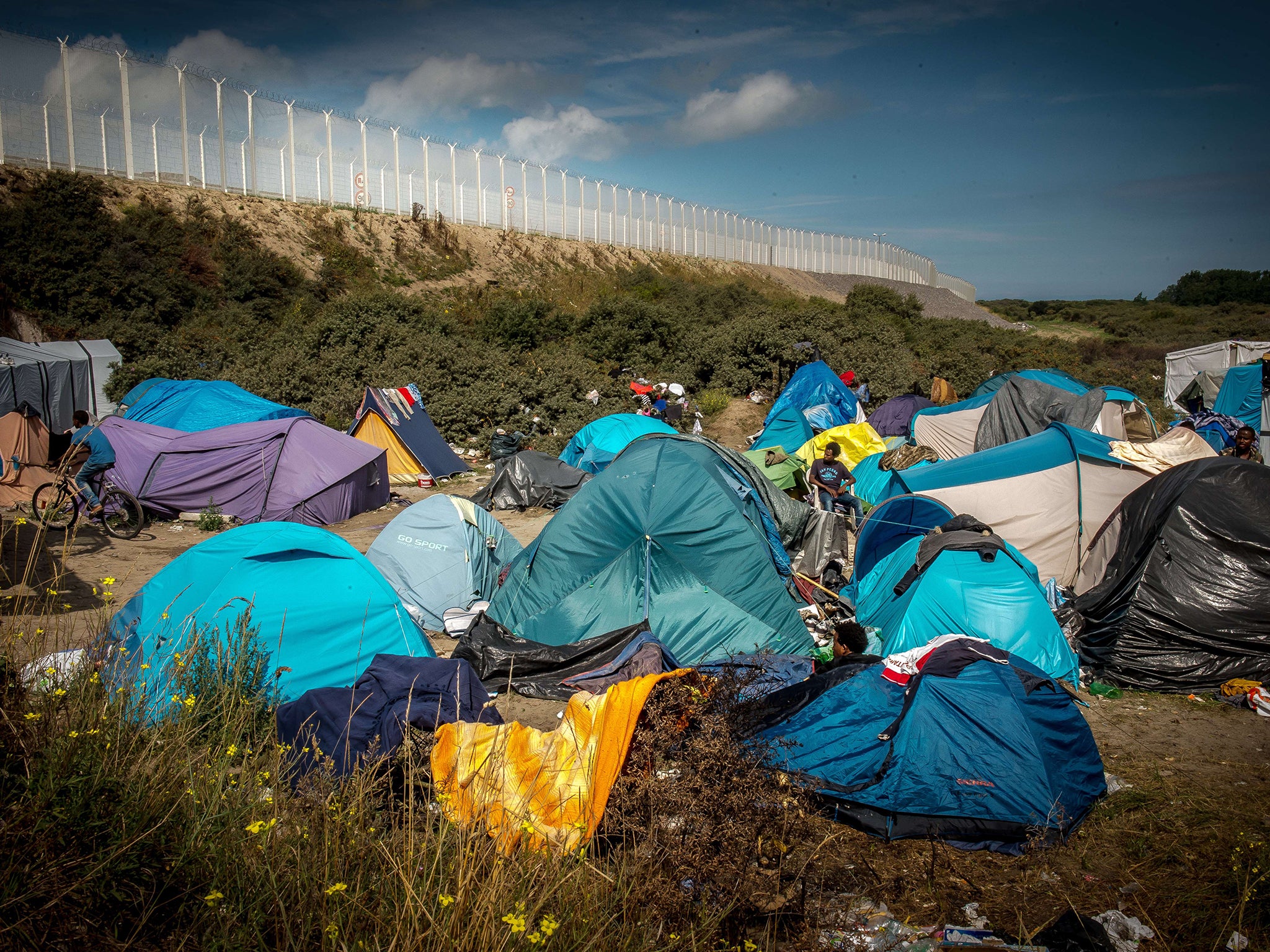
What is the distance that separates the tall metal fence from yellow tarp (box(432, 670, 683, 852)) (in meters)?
28.3

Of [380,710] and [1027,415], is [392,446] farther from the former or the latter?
[1027,415]

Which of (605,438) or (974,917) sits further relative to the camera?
(605,438)

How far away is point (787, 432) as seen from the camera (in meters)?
16.2

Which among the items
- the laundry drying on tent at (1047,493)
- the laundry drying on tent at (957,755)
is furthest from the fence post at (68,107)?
the laundry drying on tent at (957,755)

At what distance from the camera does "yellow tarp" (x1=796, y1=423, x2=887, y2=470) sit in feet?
46.0

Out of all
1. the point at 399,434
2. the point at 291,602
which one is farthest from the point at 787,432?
the point at 291,602

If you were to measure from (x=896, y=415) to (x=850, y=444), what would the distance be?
342 cm

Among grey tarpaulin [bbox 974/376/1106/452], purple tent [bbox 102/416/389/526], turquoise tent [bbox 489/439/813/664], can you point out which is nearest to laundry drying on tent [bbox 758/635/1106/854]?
turquoise tent [bbox 489/439/813/664]

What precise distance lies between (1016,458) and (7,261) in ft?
81.5

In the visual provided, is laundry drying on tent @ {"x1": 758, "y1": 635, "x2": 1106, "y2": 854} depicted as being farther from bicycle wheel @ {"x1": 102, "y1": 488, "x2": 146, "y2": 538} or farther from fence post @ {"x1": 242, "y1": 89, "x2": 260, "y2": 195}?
fence post @ {"x1": 242, "y1": 89, "x2": 260, "y2": 195}

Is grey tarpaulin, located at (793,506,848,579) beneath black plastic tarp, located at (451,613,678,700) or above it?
above

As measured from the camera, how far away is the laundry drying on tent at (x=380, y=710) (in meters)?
4.17

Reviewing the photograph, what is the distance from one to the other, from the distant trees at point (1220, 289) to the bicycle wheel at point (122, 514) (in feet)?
251

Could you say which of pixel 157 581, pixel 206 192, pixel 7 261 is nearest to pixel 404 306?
pixel 7 261
